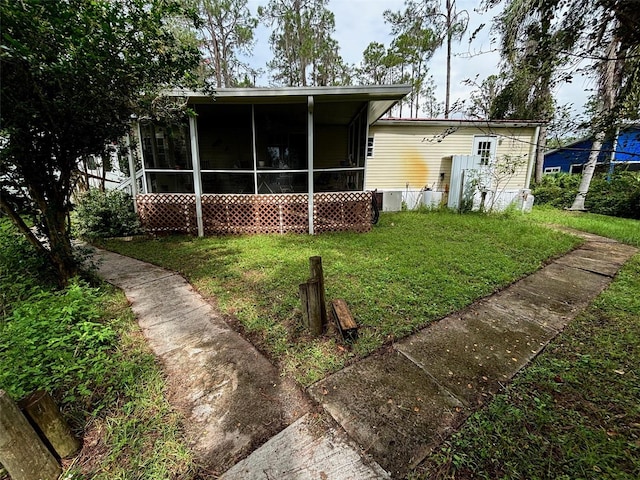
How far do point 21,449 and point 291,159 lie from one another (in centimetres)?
884

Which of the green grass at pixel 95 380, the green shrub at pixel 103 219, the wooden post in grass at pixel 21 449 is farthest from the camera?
the green shrub at pixel 103 219

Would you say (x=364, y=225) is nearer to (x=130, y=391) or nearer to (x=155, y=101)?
(x=155, y=101)

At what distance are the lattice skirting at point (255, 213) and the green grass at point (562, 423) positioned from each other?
14.9 feet

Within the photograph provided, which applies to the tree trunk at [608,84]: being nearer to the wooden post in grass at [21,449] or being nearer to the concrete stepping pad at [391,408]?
the concrete stepping pad at [391,408]

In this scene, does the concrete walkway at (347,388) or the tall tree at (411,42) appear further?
the tall tree at (411,42)

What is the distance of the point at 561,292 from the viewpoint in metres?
3.42

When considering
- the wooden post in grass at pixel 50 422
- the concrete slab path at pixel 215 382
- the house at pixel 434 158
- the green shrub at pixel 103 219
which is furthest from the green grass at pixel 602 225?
the green shrub at pixel 103 219

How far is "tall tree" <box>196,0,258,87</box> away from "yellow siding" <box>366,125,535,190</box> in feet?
37.1

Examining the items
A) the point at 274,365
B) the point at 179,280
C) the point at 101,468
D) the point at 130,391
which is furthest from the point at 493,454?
the point at 179,280

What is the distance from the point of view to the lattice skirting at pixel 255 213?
626 cm

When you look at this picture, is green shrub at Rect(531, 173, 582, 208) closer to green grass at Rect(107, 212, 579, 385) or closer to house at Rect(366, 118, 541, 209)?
house at Rect(366, 118, 541, 209)

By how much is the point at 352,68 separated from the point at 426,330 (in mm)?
20409

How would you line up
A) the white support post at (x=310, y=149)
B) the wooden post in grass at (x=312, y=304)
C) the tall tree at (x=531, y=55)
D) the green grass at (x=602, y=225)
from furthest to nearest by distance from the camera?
the green grass at (x=602, y=225) → the white support post at (x=310, y=149) → the wooden post in grass at (x=312, y=304) → the tall tree at (x=531, y=55)

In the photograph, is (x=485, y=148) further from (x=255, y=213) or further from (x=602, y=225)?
(x=255, y=213)
